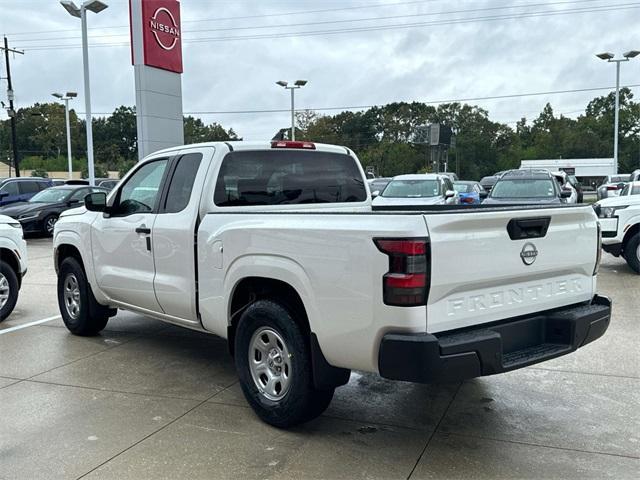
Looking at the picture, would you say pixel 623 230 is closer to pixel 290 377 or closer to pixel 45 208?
pixel 290 377

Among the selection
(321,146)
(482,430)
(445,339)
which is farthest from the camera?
(321,146)

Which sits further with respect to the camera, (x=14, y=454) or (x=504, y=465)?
(x=14, y=454)

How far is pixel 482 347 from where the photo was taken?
3.27 m

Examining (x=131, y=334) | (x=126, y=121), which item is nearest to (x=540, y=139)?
(x=126, y=121)

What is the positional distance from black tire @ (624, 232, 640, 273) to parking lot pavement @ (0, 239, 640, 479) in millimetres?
4455

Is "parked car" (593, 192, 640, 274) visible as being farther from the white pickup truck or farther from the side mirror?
the side mirror

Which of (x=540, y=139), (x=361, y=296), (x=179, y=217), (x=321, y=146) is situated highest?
(x=540, y=139)

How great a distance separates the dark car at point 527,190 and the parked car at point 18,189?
15.2 m

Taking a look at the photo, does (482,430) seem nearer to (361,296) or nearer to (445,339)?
(445,339)

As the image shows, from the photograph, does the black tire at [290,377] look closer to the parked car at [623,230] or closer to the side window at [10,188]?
the parked car at [623,230]

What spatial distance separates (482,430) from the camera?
402cm

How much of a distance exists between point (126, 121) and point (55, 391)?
110589 millimetres

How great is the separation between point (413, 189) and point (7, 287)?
38.2 ft

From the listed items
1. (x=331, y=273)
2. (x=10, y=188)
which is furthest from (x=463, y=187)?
(x=331, y=273)
